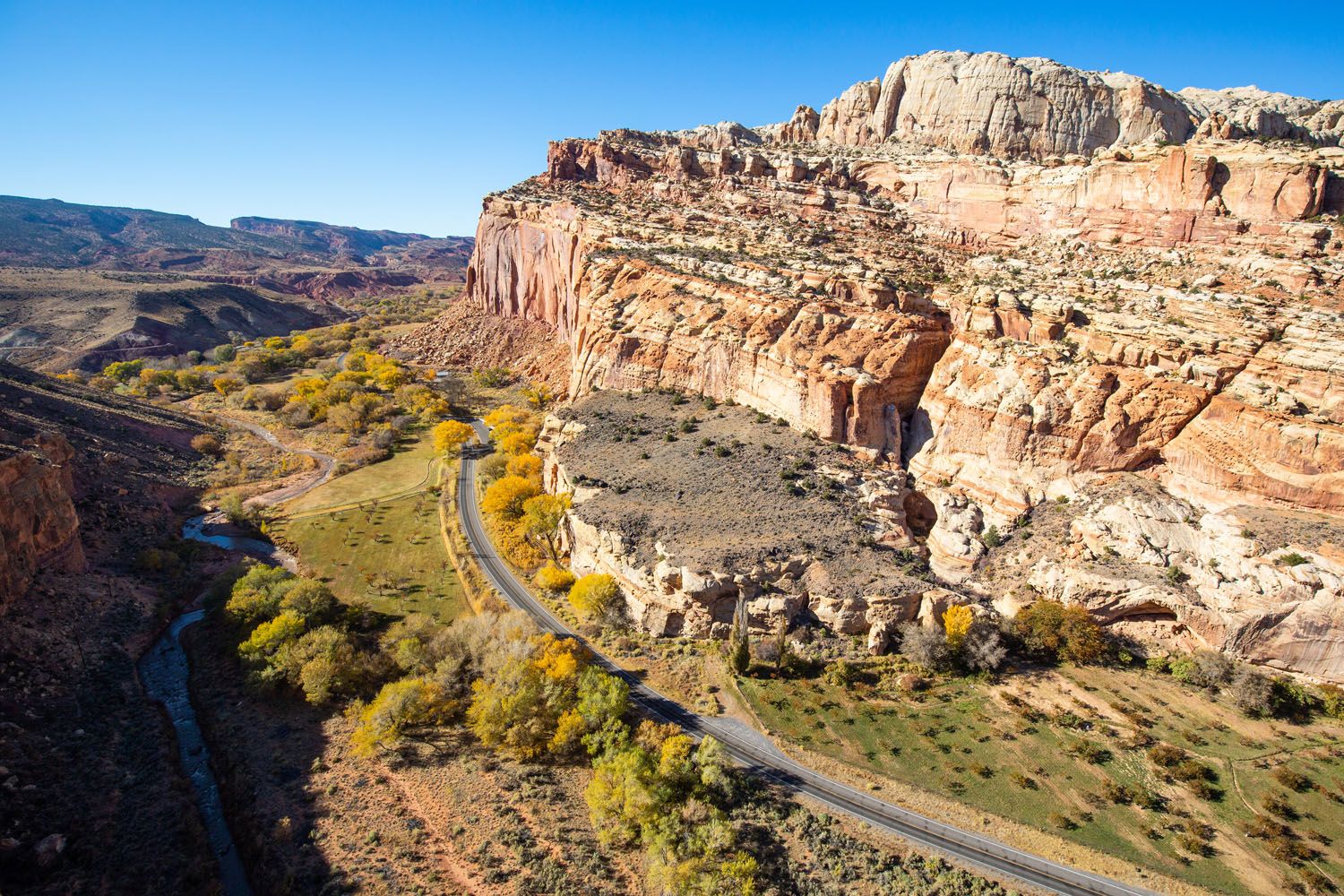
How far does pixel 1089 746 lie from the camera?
30109 millimetres

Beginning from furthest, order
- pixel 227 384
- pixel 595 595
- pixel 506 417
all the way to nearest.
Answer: pixel 227 384 → pixel 506 417 → pixel 595 595

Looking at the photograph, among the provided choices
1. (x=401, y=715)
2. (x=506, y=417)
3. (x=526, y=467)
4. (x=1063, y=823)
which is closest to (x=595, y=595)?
(x=401, y=715)

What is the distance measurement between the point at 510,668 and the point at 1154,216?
60.3 m

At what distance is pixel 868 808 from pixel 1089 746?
12.3 metres

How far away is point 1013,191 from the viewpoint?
61.3 meters

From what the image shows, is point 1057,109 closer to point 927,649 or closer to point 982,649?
point 982,649

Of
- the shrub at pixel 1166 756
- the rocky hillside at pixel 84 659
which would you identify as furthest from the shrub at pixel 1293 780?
the rocky hillside at pixel 84 659

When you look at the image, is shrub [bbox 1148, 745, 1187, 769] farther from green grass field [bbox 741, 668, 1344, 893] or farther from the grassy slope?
the grassy slope

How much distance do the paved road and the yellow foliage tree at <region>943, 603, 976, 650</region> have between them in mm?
11228

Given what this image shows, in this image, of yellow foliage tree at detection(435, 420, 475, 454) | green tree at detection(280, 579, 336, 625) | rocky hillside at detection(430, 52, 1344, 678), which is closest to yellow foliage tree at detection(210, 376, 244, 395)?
yellow foliage tree at detection(435, 420, 475, 454)

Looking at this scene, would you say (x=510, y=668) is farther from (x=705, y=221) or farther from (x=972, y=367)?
(x=705, y=221)

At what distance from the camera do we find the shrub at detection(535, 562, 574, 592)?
43094 millimetres

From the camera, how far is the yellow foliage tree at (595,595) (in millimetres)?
39219

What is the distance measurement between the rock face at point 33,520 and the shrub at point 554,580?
2918cm
